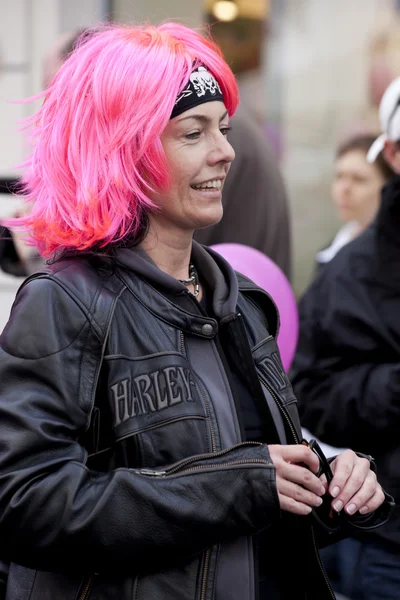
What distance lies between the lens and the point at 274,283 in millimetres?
2971

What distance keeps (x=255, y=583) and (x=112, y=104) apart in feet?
3.25

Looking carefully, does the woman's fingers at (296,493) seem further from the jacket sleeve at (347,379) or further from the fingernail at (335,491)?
the jacket sleeve at (347,379)

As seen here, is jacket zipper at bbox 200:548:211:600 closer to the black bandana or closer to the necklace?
the necklace

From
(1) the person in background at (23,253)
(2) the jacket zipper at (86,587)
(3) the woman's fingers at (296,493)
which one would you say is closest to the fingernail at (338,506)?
(3) the woman's fingers at (296,493)

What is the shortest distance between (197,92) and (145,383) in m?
0.62

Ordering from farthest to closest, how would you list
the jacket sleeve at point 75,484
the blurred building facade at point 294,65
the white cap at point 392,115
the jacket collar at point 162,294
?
the blurred building facade at point 294,65
the white cap at point 392,115
the jacket collar at point 162,294
the jacket sleeve at point 75,484

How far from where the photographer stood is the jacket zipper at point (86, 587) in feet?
5.97

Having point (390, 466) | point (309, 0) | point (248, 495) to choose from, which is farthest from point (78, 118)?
point (309, 0)

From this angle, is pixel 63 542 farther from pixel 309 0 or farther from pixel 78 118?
pixel 309 0

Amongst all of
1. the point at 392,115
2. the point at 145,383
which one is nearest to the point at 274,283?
the point at 392,115

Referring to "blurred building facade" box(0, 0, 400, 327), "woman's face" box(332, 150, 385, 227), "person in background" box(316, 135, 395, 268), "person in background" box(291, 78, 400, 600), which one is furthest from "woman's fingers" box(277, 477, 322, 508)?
"blurred building facade" box(0, 0, 400, 327)

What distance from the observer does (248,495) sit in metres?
1.81

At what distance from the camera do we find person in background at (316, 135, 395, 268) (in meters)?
5.15

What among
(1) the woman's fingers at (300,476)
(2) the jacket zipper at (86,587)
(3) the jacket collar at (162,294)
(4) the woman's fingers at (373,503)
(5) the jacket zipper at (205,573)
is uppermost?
(3) the jacket collar at (162,294)
